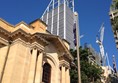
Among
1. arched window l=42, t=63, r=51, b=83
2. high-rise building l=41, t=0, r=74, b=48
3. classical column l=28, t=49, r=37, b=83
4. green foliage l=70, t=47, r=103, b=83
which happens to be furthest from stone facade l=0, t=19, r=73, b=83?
high-rise building l=41, t=0, r=74, b=48

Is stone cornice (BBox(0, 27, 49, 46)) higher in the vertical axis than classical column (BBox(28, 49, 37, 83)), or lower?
higher

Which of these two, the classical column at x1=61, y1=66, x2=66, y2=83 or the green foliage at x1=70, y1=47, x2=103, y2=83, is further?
the green foliage at x1=70, y1=47, x2=103, y2=83

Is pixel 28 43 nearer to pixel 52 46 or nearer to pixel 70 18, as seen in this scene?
pixel 52 46

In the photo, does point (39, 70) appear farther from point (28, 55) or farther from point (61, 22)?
point (61, 22)

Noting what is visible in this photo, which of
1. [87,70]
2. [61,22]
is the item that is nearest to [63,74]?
[87,70]

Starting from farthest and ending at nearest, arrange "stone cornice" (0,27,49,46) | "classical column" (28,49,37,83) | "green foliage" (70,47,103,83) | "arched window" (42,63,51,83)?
1. "green foliage" (70,47,103,83)
2. "arched window" (42,63,51,83)
3. "stone cornice" (0,27,49,46)
4. "classical column" (28,49,37,83)

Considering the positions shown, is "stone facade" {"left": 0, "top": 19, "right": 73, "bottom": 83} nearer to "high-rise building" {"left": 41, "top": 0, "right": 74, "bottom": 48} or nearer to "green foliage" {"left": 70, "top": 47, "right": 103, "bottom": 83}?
"green foliage" {"left": 70, "top": 47, "right": 103, "bottom": 83}

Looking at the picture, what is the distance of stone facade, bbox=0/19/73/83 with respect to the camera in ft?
59.9

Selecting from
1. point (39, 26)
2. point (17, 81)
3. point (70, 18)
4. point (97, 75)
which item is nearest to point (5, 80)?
point (17, 81)

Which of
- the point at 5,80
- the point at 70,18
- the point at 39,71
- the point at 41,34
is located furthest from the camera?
the point at 70,18

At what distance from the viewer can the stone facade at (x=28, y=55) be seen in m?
→ 18.2

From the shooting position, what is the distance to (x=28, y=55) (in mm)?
19797

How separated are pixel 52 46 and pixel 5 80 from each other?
7.51m

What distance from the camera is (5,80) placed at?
17438mm
